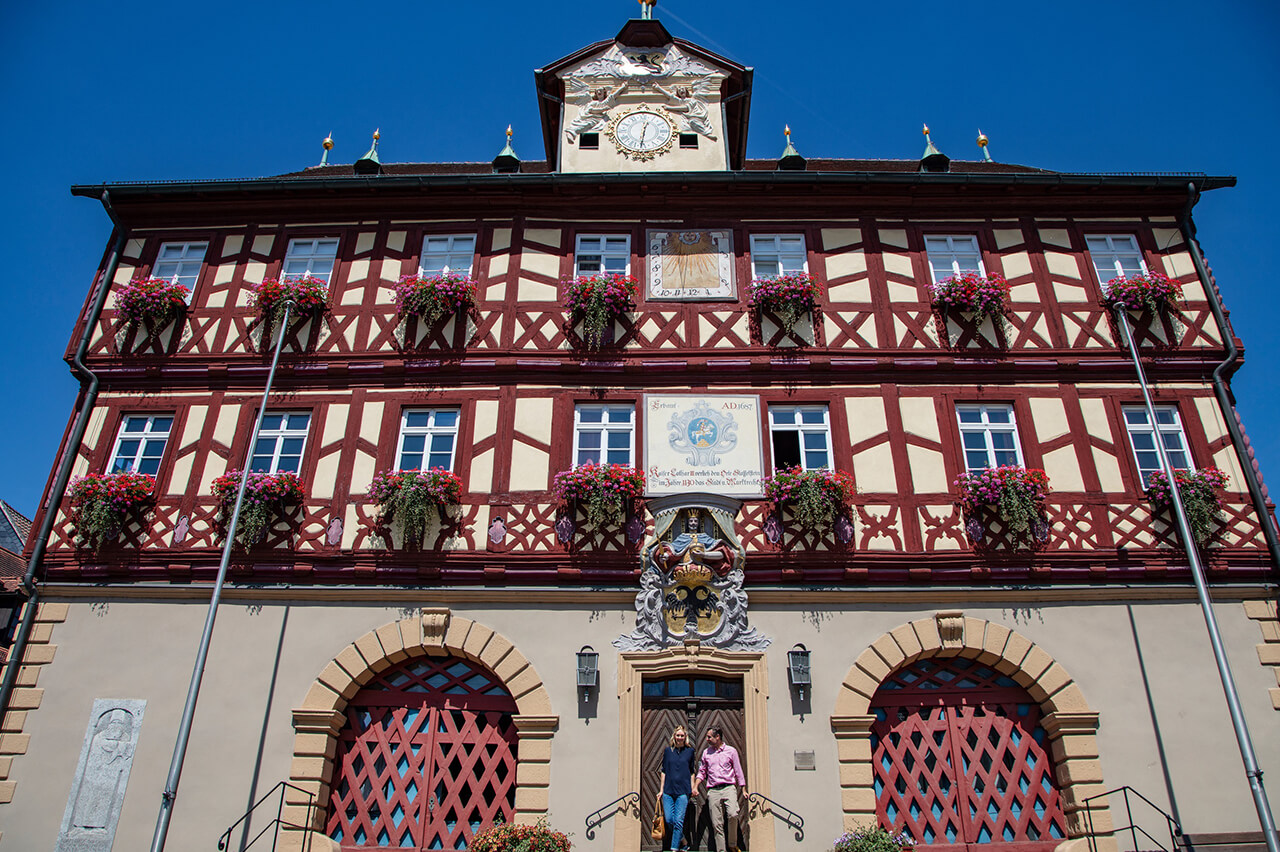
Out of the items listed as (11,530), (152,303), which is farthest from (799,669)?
(11,530)

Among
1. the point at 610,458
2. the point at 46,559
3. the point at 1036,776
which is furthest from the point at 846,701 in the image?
the point at 46,559

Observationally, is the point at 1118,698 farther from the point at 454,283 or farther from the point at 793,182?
the point at 454,283

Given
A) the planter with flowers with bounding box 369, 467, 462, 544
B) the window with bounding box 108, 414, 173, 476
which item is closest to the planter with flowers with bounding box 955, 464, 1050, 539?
the planter with flowers with bounding box 369, 467, 462, 544

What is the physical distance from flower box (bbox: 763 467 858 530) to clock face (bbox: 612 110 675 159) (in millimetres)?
7230

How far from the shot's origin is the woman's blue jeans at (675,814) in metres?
10.7

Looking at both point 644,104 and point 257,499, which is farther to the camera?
point 644,104

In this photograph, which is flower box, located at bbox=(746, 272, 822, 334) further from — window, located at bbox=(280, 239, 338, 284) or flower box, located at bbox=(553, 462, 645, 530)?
window, located at bbox=(280, 239, 338, 284)

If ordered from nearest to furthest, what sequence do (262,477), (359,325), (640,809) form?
(640,809), (262,477), (359,325)

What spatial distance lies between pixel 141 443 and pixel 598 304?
727 centimetres

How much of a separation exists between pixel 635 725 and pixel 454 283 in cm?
730

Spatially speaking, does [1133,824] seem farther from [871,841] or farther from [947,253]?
[947,253]

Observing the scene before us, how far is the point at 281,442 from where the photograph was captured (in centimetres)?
1412

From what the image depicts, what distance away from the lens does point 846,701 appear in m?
12.0

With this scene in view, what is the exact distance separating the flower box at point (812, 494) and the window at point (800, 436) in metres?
0.45
